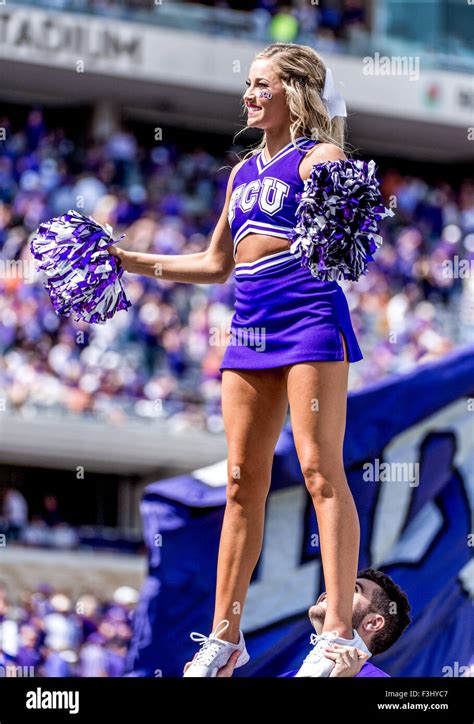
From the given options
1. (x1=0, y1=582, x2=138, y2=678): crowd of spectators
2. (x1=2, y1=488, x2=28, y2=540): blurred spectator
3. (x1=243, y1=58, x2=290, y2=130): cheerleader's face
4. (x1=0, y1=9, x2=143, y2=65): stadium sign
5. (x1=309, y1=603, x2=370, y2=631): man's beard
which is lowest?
(x1=0, y1=582, x2=138, y2=678): crowd of spectators

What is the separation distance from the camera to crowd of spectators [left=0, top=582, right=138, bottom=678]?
8773 mm

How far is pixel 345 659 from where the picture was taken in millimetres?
3576

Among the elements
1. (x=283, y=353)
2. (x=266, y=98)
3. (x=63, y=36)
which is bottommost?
(x=283, y=353)

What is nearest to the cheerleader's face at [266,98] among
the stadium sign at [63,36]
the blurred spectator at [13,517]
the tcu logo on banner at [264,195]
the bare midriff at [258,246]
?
the tcu logo on banner at [264,195]

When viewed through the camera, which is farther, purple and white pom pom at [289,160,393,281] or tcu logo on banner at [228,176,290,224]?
tcu logo on banner at [228,176,290,224]

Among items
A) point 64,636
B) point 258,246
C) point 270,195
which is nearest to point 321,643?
point 258,246

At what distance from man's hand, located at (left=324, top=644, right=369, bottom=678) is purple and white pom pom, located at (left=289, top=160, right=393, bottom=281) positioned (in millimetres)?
823

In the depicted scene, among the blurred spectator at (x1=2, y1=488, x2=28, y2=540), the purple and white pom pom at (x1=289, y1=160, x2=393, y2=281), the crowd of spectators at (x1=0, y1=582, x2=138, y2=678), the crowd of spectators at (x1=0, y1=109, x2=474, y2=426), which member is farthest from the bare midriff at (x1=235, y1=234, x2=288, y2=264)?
the blurred spectator at (x1=2, y1=488, x2=28, y2=540)

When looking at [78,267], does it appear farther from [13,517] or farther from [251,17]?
[251,17]

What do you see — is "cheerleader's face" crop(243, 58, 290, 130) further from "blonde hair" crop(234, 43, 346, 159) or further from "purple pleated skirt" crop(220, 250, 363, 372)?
"purple pleated skirt" crop(220, 250, 363, 372)

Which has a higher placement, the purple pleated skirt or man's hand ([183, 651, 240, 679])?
the purple pleated skirt

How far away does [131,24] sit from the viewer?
17703 millimetres

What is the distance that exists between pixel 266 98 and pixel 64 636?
257 inches

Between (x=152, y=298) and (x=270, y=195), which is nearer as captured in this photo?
(x=270, y=195)
